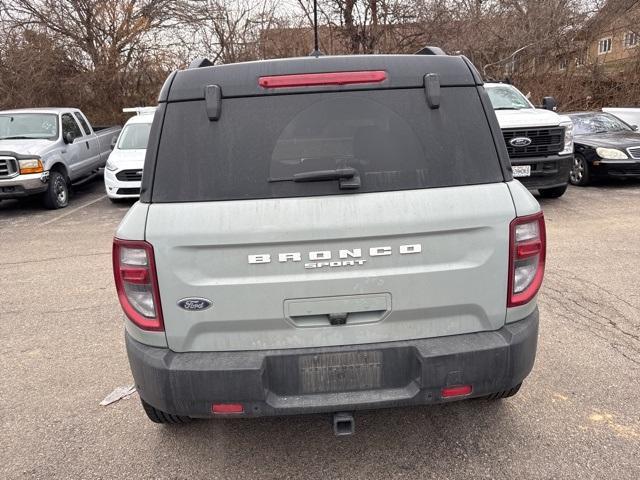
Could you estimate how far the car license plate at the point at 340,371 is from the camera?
214cm

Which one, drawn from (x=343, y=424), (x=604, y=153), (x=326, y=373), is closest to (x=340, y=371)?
(x=326, y=373)

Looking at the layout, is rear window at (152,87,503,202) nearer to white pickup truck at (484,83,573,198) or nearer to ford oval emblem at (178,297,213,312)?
ford oval emblem at (178,297,213,312)

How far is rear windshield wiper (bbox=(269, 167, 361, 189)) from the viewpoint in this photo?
2.11 metres

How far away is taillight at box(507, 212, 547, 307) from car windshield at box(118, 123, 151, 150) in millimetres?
9248

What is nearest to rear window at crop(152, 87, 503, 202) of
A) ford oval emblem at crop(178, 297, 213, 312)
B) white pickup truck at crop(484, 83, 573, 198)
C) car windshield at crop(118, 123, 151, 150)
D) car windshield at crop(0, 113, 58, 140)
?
ford oval emblem at crop(178, 297, 213, 312)

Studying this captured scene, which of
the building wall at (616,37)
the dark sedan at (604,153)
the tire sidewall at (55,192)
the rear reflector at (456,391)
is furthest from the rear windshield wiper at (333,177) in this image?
the building wall at (616,37)

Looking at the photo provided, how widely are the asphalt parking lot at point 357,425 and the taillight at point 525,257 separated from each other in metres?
0.93

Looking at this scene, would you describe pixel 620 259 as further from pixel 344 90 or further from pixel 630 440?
pixel 344 90

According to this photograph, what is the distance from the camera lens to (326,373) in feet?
7.07

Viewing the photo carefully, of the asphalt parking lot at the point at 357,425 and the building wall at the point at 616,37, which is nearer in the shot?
the asphalt parking lot at the point at 357,425

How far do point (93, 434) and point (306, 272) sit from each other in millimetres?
1790

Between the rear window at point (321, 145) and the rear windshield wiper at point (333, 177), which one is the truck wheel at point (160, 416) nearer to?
the rear window at point (321, 145)

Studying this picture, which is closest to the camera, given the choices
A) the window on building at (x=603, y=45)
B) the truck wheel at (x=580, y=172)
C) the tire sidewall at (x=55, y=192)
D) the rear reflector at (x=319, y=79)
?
the rear reflector at (x=319, y=79)

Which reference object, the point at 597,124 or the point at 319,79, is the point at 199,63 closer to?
the point at 319,79
